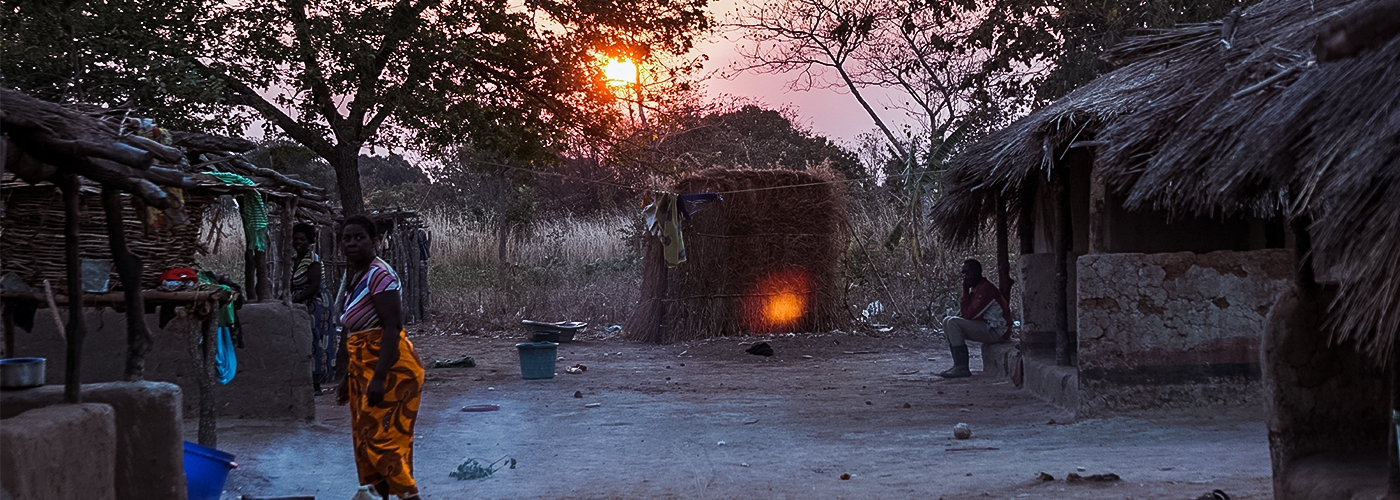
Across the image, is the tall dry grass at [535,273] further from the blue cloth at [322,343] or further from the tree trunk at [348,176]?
the blue cloth at [322,343]

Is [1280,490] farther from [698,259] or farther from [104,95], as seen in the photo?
[698,259]

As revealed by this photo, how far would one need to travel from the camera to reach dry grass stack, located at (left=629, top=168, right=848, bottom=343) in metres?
15.0

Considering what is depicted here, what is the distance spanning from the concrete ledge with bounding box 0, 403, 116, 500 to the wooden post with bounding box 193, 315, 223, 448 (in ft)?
8.89

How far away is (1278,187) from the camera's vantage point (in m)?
4.50

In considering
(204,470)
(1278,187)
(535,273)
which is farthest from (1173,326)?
(535,273)

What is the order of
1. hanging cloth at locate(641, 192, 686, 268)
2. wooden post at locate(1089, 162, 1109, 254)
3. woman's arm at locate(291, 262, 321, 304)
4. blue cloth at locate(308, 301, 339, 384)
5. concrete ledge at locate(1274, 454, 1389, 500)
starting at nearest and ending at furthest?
concrete ledge at locate(1274, 454, 1389, 500) < wooden post at locate(1089, 162, 1109, 254) < woman's arm at locate(291, 262, 321, 304) < blue cloth at locate(308, 301, 339, 384) < hanging cloth at locate(641, 192, 686, 268)

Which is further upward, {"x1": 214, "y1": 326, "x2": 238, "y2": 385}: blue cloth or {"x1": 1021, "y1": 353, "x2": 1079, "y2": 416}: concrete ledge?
{"x1": 214, "y1": 326, "x2": 238, "y2": 385}: blue cloth

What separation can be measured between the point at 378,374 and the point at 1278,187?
3862 mm

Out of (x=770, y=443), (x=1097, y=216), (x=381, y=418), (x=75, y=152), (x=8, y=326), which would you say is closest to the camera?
(x=75, y=152)

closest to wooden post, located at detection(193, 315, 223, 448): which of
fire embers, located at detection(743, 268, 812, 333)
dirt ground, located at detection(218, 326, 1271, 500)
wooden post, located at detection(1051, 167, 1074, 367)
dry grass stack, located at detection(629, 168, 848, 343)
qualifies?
dirt ground, located at detection(218, 326, 1271, 500)

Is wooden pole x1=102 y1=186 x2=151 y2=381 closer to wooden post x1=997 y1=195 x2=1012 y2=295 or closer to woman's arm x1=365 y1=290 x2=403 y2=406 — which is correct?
woman's arm x1=365 y1=290 x2=403 y2=406

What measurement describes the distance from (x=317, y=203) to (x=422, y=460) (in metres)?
3.29

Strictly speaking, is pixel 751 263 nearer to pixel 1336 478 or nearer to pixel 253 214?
pixel 253 214

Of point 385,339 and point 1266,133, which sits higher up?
point 1266,133
